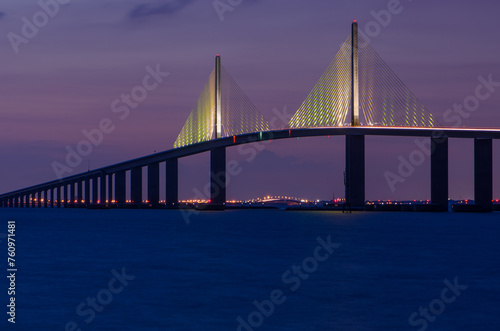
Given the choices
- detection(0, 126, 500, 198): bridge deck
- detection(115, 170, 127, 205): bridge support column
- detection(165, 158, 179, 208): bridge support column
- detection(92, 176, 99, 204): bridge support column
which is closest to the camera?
detection(0, 126, 500, 198): bridge deck

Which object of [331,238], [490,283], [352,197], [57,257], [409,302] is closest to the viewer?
[409,302]

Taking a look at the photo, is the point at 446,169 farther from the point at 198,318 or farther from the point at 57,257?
the point at 198,318

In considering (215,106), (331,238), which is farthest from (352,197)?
(331,238)

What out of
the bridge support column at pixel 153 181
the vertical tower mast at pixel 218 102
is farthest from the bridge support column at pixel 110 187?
the vertical tower mast at pixel 218 102

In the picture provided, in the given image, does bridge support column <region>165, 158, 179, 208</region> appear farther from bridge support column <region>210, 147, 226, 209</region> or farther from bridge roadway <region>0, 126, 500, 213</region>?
bridge support column <region>210, 147, 226, 209</region>

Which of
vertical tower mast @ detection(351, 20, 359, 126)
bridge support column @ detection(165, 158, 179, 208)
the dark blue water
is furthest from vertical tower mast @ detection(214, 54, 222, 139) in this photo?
the dark blue water

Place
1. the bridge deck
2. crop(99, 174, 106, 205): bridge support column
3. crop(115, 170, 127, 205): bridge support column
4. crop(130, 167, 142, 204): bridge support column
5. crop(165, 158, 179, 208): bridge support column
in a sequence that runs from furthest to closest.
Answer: crop(99, 174, 106, 205): bridge support column → crop(115, 170, 127, 205): bridge support column → crop(130, 167, 142, 204): bridge support column → crop(165, 158, 179, 208): bridge support column → the bridge deck
